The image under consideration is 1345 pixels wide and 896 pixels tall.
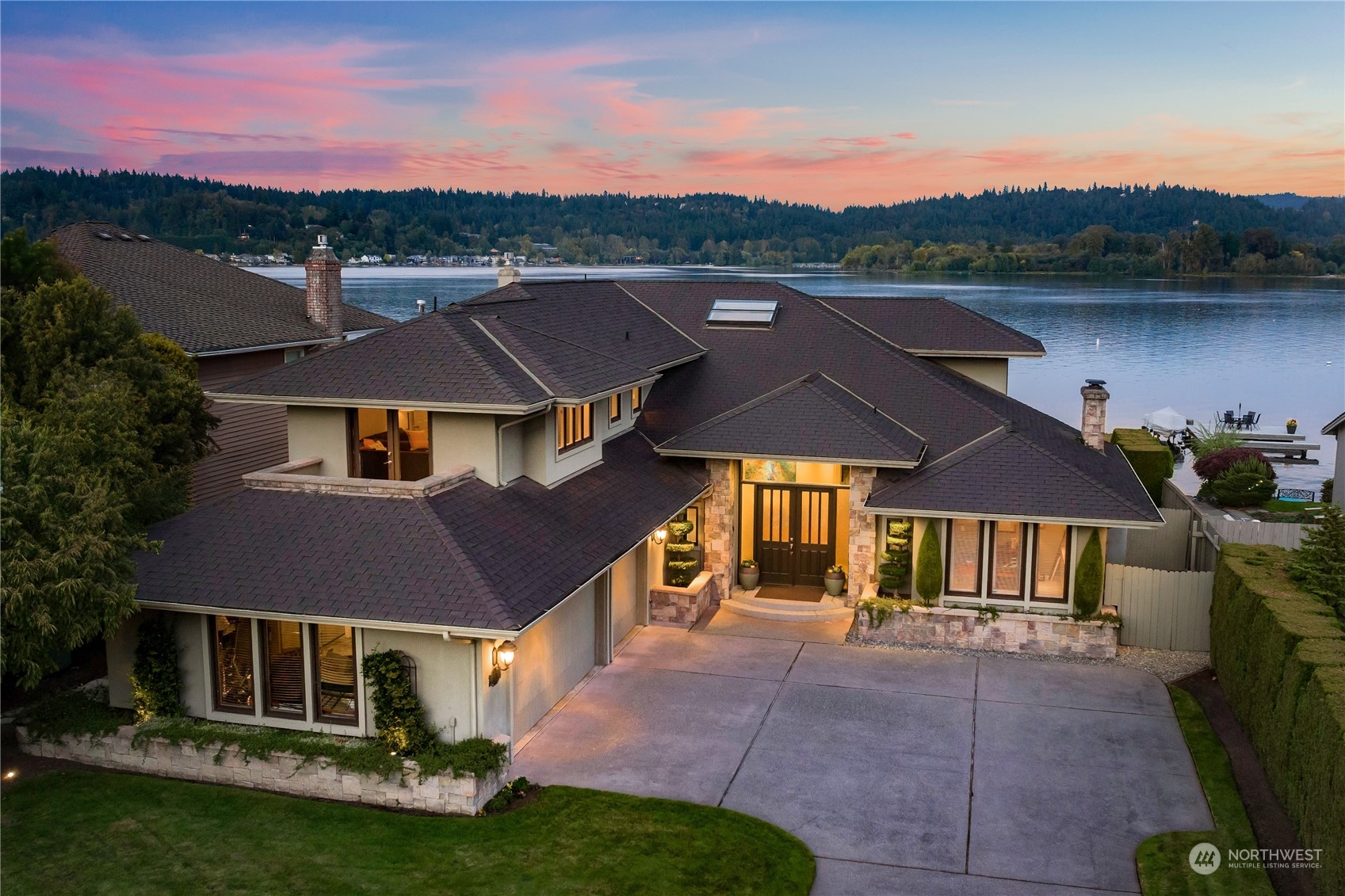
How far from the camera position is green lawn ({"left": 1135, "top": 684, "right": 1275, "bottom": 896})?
11.1 meters

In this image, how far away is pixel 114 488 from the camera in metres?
14.0

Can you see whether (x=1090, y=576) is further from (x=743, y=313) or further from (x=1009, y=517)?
(x=743, y=313)

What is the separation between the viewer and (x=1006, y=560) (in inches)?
761

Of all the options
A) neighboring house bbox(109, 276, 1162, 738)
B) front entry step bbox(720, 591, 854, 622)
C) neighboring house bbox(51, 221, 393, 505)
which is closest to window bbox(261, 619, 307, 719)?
neighboring house bbox(109, 276, 1162, 738)

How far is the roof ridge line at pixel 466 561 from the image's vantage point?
12797mm

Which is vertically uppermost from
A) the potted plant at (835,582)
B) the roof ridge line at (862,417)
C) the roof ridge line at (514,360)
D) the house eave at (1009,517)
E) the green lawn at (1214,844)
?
the roof ridge line at (514,360)

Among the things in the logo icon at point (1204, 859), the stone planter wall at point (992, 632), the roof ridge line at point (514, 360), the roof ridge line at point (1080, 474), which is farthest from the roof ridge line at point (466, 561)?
the roof ridge line at point (1080, 474)

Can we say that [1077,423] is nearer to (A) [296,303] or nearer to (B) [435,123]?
(B) [435,123]

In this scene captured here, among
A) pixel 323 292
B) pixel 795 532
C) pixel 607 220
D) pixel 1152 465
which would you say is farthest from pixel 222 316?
pixel 607 220

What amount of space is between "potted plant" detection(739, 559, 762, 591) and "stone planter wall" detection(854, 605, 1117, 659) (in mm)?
2861

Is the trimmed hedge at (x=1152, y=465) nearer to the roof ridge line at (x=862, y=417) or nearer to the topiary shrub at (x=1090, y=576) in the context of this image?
the roof ridge line at (x=862, y=417)

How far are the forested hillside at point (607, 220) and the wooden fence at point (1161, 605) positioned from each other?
91.4 feet

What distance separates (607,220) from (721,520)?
73.7m

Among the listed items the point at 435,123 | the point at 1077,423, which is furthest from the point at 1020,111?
the point at 435,123
